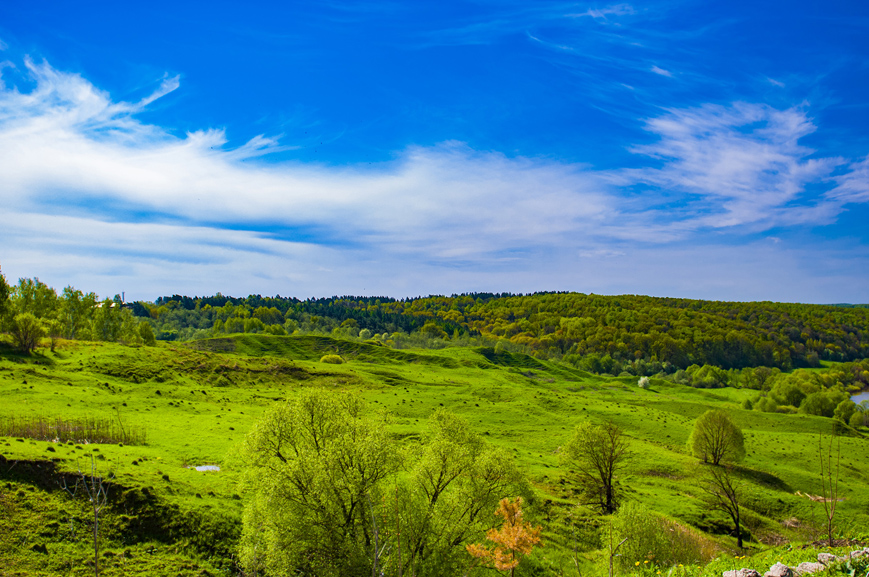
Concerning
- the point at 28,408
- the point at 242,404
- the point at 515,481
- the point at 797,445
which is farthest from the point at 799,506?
the point at 28,408

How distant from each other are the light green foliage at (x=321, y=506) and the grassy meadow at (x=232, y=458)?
4.01 m

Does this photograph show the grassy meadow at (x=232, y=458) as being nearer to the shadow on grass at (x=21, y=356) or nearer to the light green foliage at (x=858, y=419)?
the shadow on grass at (x=21, y=356)

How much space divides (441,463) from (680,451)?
205 feet

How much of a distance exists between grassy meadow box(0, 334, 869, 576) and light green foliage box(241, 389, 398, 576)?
4008 mm

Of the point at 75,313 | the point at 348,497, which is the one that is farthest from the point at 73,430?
the point at 75,313

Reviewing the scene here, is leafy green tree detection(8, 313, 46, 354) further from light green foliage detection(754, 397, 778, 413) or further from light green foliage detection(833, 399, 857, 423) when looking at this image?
light green foliage detection(833, 399, 857, 423)

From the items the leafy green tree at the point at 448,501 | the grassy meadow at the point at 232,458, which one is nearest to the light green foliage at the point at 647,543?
the grassy meadow at the point at 232,458

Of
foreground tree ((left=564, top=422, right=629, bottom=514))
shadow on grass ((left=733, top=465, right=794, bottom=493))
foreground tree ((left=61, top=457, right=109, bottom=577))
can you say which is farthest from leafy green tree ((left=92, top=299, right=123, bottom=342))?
shadow on grass ((left=733, top=465, right=794, bottom=493))

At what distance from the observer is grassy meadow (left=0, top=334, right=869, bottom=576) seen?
2838 centimetres

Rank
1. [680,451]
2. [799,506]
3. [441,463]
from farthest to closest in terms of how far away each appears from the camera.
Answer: [680,451] < [799,506] < [441,463]

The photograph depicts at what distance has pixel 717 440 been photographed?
6981 centimetres

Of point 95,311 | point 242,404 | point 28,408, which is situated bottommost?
point 242,404

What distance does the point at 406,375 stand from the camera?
126 metres

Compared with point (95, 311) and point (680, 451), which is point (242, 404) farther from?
point (95, 311)
